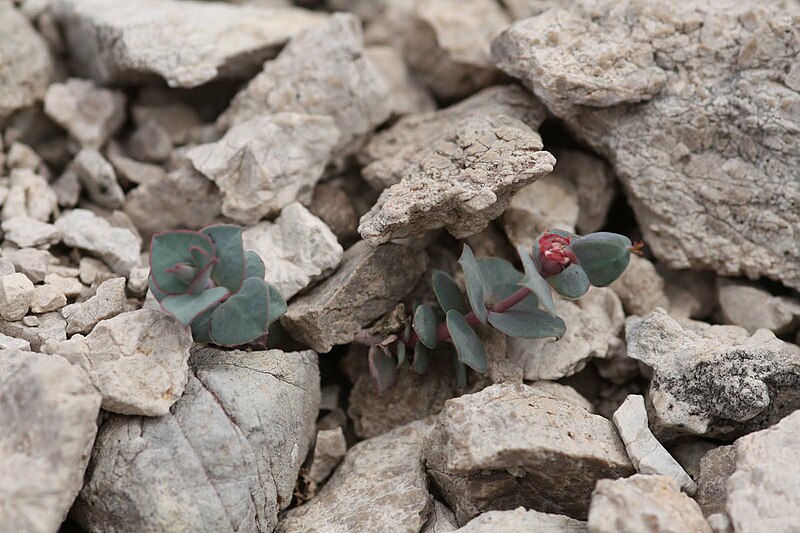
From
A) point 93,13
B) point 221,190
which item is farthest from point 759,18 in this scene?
point 93,13

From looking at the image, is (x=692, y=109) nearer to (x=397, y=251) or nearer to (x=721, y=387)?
(x=721, y=387)

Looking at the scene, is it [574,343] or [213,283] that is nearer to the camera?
[213,283]

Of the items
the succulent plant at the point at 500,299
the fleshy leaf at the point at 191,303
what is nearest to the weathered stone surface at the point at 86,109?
the fleshy leaf at the point at 191,303

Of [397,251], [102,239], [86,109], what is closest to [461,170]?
[397,251]

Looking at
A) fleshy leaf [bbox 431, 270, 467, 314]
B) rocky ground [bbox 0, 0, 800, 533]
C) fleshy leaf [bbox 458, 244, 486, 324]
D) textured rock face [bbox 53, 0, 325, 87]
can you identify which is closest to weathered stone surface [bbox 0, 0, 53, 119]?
rocky ground [bbox 0, 0, 800, 533]

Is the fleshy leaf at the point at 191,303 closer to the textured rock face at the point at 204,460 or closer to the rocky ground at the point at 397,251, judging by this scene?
the rocky ground at the point at 397,251

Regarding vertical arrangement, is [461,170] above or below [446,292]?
above
